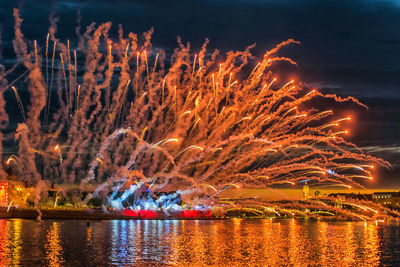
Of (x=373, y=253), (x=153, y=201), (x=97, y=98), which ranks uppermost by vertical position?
(x=97, y=98)

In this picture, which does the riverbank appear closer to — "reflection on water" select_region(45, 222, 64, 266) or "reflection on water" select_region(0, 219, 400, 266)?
"reflection on water" select_region(0, 219, 400, 266)

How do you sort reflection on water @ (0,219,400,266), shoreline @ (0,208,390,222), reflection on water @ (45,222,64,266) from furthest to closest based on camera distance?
1. shoreline @ (0,208,390,222)
2. reflection on water @ (0,219,400,266)
3. reflection on water @ (45,222,64,266)

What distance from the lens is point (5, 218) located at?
308 ft

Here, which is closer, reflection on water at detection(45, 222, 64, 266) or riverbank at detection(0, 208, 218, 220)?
reflection on water at detection(45, 222, 64, 266)

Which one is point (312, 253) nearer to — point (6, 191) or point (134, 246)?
point (134, 246)

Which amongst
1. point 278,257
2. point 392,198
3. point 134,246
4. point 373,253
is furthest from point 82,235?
point 392,198

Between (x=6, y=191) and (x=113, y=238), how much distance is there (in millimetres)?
69244

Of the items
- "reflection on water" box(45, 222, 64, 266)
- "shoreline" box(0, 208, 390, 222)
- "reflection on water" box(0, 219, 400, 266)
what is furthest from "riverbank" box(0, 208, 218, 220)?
"reflection on water" box(45, 222, 64, 266)

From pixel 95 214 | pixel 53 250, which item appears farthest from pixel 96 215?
pixel 53 250

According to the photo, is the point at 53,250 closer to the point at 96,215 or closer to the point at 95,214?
the point at 95,214

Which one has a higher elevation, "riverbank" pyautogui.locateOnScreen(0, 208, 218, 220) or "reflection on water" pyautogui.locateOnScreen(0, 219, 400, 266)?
"riverbank" pyautogui.locateOnScreen(0, 208, 218, 220)

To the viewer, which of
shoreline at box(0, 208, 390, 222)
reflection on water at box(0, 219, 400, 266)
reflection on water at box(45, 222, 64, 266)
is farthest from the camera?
shoreline at box(0, 208, 390, 222)

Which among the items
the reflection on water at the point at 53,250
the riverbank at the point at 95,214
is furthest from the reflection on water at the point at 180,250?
the riverbank at the point at 95,214

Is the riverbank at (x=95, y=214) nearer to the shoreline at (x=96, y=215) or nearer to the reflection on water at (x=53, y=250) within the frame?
the shoreline at (x=96, y=215)
